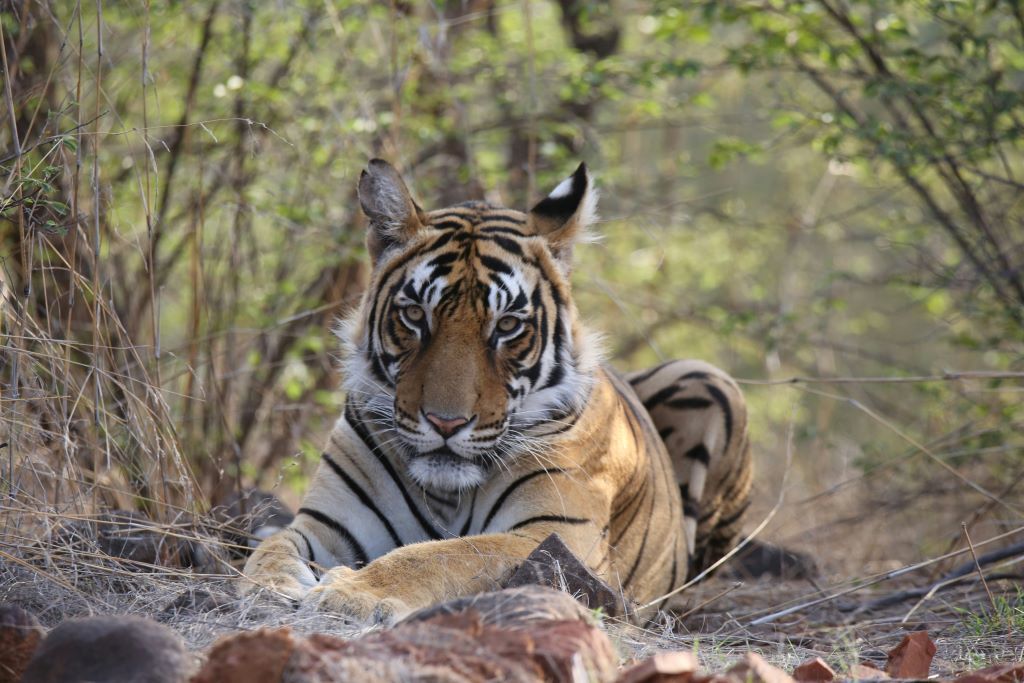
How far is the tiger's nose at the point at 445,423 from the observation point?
4.04m

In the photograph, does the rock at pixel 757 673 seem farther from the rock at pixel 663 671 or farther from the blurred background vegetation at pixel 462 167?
the blurred background vegetation at pixel 462 167

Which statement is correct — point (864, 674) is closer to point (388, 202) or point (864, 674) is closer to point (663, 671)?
point (663, 671)

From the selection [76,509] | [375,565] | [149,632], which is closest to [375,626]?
[375,565]

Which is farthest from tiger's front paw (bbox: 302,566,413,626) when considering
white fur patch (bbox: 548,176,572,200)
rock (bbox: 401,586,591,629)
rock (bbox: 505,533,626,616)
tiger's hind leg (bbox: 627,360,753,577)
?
tiger's hind leg (bbox: 627,360,753,577)

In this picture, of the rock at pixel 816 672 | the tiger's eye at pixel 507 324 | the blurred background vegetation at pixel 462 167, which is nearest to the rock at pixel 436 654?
the rock at pixel 816 672

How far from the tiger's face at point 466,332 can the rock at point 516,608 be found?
1.32 m

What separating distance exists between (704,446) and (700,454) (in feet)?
0.16

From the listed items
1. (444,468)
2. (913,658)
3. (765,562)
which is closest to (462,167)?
(765,562)

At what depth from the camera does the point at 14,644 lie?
2.66 meters

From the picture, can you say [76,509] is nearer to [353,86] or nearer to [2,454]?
[2,454]

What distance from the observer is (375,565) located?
369 cm

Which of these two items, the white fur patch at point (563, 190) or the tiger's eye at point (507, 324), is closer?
the tiger's eye at point (507, 324)

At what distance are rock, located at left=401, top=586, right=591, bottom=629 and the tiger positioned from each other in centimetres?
99

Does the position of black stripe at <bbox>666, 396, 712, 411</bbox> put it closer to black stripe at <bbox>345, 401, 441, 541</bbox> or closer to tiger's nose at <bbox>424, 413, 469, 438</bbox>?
black stripe at <bbox>345, 401, 441, 541</bbox>
